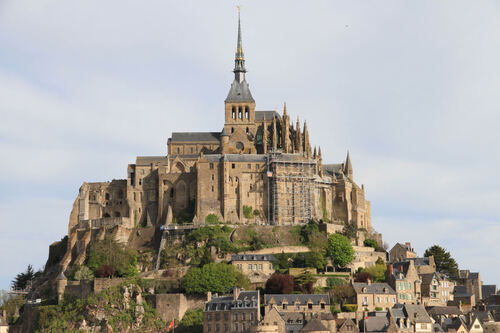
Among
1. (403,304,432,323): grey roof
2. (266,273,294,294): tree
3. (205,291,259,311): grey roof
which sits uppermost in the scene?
(266,273,294,294): tree

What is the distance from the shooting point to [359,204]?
104875mm

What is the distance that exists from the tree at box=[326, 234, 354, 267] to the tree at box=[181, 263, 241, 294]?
11.0 m

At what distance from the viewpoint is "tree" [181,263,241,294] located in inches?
3332

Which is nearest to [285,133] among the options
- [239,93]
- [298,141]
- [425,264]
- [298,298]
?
[298,141]

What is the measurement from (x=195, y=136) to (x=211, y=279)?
27.8 metres

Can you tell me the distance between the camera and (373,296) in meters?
83.8

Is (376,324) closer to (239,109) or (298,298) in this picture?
(298,298)

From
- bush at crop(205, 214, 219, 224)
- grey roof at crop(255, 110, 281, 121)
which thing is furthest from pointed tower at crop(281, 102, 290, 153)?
bush at crop(205, 214, 219, 224)

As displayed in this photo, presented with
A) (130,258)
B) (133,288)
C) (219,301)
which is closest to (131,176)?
(130,258)

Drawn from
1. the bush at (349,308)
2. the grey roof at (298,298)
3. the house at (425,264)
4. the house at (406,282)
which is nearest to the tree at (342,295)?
the bush at (349,308)

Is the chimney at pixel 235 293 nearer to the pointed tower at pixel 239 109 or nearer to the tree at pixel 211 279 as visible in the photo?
the tree at pixel 211 279

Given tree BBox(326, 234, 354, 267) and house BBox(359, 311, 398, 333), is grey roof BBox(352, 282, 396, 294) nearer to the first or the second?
house BBox(359, 311, 398, 333)

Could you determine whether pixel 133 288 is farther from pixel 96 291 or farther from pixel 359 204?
pixel 359 204

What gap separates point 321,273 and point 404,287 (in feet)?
27.6
